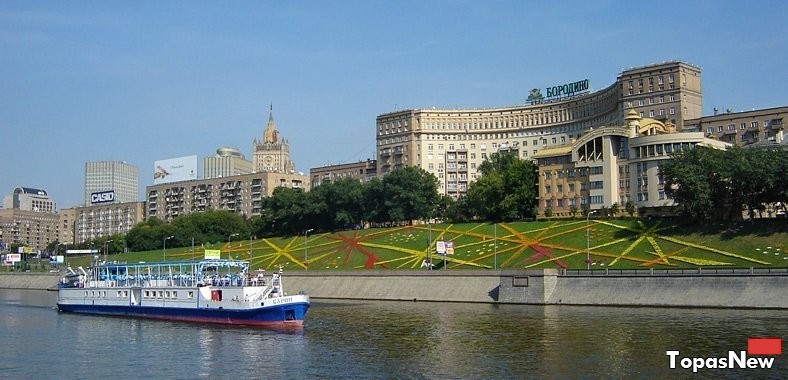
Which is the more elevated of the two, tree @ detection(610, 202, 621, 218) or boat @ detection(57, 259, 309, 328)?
tree @ detection(610, 202, 621, 218)

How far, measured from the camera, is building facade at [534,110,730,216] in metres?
146

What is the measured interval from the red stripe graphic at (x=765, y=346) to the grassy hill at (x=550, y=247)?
47.2m

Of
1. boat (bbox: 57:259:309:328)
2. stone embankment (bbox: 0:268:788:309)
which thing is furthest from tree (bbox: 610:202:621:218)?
boat (bbox: 57:259:309:328)

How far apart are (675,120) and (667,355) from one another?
137 meters

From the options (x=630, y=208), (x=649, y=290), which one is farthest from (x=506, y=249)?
(x=649, y=290)

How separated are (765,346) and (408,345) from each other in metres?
25.1

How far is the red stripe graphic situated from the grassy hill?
155ft

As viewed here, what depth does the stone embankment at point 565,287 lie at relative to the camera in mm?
95688

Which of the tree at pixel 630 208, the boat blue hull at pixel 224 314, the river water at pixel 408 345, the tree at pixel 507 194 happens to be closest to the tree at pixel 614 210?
the tree at pixel 630 208

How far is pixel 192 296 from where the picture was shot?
Result: 93812 mm

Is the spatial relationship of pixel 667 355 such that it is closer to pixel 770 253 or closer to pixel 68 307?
pixel 770 253

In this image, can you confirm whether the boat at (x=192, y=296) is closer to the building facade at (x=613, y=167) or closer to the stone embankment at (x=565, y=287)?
the stone embankment at (x=565, y=287)

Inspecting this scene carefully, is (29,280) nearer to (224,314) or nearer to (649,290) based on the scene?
(224,314)

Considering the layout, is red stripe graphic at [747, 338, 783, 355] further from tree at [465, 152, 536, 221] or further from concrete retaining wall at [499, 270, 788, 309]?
Answer: tree at [465, 152, 536, 221]
